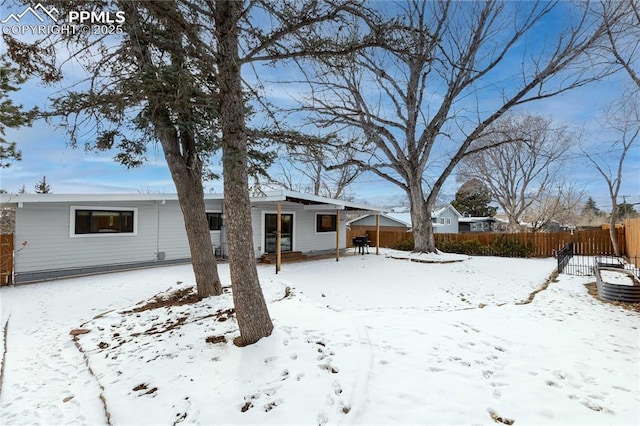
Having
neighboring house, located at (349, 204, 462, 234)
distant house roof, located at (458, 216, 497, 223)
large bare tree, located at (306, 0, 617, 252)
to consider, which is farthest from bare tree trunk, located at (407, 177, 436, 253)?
distant house roof, located at (458, 216, 497, 223)

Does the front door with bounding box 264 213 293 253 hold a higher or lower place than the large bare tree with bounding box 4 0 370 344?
lower

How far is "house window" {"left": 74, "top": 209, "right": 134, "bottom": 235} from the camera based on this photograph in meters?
9.48

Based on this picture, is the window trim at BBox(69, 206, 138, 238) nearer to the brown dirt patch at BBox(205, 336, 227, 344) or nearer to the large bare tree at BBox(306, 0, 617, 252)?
the large bare tree at BBox(306, 0, 617, 252)

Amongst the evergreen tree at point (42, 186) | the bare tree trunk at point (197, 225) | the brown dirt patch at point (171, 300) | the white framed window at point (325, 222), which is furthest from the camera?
the evergreen tree at point (42, 186)

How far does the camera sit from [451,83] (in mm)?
14070

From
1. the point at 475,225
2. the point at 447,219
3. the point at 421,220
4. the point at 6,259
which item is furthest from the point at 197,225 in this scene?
the point at 475,225

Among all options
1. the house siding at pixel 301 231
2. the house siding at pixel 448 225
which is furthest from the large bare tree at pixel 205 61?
the house siding at pixel 448 225

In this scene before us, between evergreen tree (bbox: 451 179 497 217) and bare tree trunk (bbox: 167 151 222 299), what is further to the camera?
evergreen tree (bbox: 451 179 497 217)

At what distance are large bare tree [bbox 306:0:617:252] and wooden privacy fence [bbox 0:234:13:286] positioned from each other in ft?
31.0

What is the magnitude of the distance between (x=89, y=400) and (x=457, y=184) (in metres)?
28.3

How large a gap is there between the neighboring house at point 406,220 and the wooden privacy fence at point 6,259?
71.2 feet

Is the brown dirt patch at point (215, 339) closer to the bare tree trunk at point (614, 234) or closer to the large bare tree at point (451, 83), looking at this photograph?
the large bare tree at point (451, 83)

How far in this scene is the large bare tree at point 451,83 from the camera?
11.6 metres

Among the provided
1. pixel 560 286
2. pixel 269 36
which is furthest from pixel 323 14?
pixel 560 286
